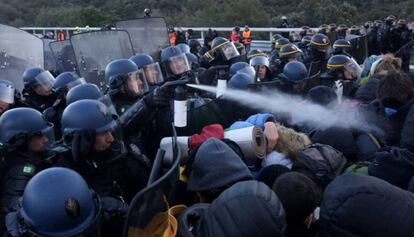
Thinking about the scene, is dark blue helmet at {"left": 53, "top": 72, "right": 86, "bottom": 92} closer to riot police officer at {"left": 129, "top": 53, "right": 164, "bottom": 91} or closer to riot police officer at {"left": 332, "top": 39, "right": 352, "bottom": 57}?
riot police officer at {"left": 129, "top": 53, "right": 164, "bottom": 91}

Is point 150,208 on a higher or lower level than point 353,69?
higher

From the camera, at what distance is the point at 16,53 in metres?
7.36

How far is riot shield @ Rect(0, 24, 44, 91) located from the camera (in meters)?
7.22

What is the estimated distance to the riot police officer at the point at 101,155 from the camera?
309 centimetres

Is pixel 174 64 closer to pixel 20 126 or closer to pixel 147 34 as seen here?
pixel 147 34

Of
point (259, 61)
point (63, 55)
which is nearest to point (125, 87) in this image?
point (259, 61)

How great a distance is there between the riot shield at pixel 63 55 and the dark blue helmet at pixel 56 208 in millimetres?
5774

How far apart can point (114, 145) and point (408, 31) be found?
11.9 m

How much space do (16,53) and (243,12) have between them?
25.4 m

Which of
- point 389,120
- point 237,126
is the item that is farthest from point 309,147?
point 389,120

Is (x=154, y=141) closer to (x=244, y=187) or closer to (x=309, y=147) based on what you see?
(x=309, y=147)

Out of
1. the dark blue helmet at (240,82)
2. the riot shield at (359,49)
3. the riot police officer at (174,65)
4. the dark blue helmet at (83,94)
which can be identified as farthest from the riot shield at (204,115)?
the riot shield at (359,49)

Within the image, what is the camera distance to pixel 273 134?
3.49 m

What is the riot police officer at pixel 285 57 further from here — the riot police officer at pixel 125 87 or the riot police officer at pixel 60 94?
the riot police officer at pixel 125 87
